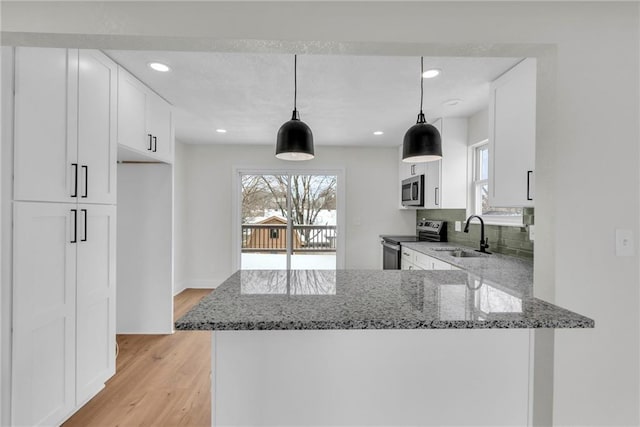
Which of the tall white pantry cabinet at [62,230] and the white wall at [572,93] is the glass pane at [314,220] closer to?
the tall white pantry cabinet at [62,230]

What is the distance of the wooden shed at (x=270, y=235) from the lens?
4887mm

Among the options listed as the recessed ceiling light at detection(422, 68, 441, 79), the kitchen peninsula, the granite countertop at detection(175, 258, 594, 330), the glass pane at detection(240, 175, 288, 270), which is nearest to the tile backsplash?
the granite countertop at detection(175, 258, 594, 330)

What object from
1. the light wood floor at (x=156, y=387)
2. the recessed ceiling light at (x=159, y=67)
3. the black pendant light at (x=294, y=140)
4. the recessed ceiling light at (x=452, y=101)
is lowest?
the light wood floor at (x=156, y=387)

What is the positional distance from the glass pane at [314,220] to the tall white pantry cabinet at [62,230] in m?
2.93

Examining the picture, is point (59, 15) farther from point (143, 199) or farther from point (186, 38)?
point (143, 199)

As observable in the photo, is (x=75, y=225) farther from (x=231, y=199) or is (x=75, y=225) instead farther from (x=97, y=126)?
(x=231, y=199)

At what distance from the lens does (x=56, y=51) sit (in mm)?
1671

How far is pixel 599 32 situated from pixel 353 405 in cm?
178

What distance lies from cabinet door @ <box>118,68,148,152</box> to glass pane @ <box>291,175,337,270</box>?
2548mm

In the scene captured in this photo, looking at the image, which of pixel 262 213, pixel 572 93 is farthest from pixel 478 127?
pixel 262 213

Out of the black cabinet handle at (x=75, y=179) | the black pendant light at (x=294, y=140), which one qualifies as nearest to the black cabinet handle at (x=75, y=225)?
the black cabinet handle at (x=75, y=179)

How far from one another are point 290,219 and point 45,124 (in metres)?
3.45

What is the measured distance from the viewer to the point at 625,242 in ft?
4.10

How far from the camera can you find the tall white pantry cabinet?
150 cm
